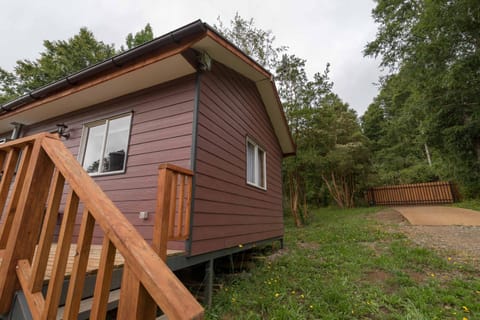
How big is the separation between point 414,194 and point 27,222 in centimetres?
1595

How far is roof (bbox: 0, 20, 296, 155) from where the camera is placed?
279 centimetres

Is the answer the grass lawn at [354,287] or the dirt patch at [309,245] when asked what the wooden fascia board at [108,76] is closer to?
the grass lawn at [354,287]

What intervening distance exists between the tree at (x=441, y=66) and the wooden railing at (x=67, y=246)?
973 cm

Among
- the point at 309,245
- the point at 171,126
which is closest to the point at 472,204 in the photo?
the point at 309,245

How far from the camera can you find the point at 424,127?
934 centimetres

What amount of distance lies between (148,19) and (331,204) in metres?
18.3

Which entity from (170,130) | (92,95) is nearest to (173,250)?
(170,130)

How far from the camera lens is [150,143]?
133 inches

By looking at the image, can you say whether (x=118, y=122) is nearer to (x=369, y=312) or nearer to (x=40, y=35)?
(x=369, y=312)

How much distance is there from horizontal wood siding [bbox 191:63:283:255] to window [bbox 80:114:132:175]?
1.48 meters

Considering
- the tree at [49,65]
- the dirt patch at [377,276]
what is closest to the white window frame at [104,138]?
the dirt patch at [377,276]

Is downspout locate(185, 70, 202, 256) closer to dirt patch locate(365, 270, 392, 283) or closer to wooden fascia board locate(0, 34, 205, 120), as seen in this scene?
wooden fascia board locate(0, 34, 205, 120)

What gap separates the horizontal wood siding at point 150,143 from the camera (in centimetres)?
312

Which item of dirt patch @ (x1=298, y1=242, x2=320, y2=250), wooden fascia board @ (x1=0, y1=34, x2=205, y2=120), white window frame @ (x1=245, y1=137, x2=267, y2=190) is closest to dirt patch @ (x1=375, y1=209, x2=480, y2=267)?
dirt patch @ (x1=298, y1=242, x2=320, y2=250)
